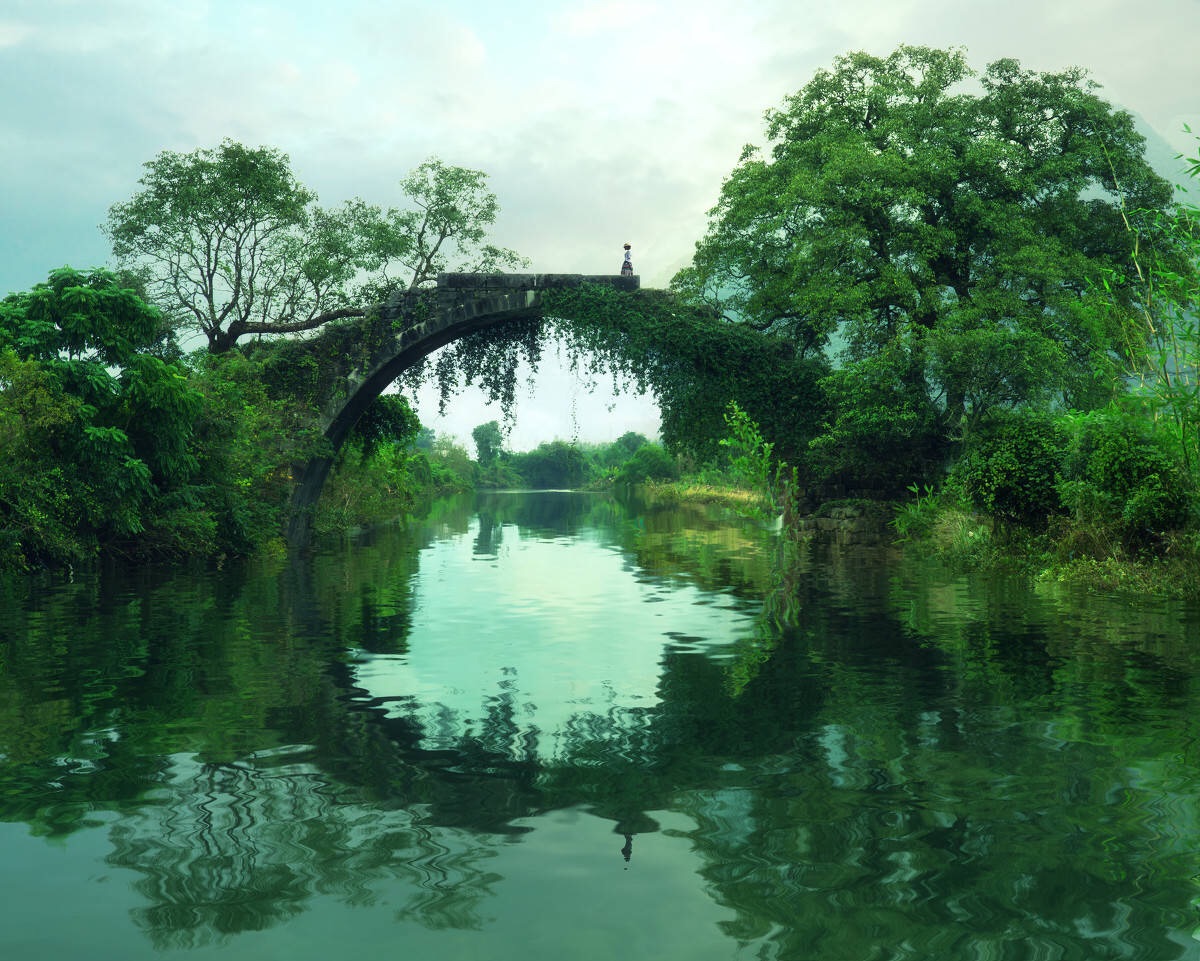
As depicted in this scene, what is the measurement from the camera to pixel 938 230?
27.1 meters

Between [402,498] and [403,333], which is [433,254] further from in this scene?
[402,498]

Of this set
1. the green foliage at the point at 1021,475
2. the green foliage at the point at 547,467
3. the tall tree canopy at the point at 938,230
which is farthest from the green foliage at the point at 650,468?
the green foliage at the point at 1021,475

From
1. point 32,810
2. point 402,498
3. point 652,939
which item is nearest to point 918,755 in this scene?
point 652,939

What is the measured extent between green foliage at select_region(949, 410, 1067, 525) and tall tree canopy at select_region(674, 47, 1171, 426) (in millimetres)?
4993

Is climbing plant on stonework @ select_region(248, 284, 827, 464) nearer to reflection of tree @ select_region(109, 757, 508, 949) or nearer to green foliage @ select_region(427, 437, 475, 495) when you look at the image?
reflection of tree @ select_region(109, 757, 508, 949)

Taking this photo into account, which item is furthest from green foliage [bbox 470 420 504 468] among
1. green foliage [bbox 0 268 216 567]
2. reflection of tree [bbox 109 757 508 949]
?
reflection of tree [bbox 109 757 508 949]

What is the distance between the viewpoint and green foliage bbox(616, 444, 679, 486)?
9655cm

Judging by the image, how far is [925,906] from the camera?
13.8ft

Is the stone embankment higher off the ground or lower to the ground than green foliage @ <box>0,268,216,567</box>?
lower

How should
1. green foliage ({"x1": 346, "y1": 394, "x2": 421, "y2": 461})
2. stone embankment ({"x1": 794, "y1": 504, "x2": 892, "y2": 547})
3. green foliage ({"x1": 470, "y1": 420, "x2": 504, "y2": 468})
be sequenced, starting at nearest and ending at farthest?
stone embankment ({"x1": 794, "y1": 504, "x2": 892, "y2": 547})
green foliage ({"x1": 346, "y1": 394, "x2": 421, "y2": 461})
green foliage ({"x1": 470, "y1": 420, "x2": 504, "y2": 468})

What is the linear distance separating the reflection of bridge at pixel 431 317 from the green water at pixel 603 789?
17.2 metres

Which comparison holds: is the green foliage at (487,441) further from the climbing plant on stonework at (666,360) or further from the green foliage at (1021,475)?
the green foliage at (1021,475)

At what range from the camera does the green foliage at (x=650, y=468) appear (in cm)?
9655

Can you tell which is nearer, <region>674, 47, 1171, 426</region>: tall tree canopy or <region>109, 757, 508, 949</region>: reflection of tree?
<region>109, 757, 508, 949</region>: reflection of tree
